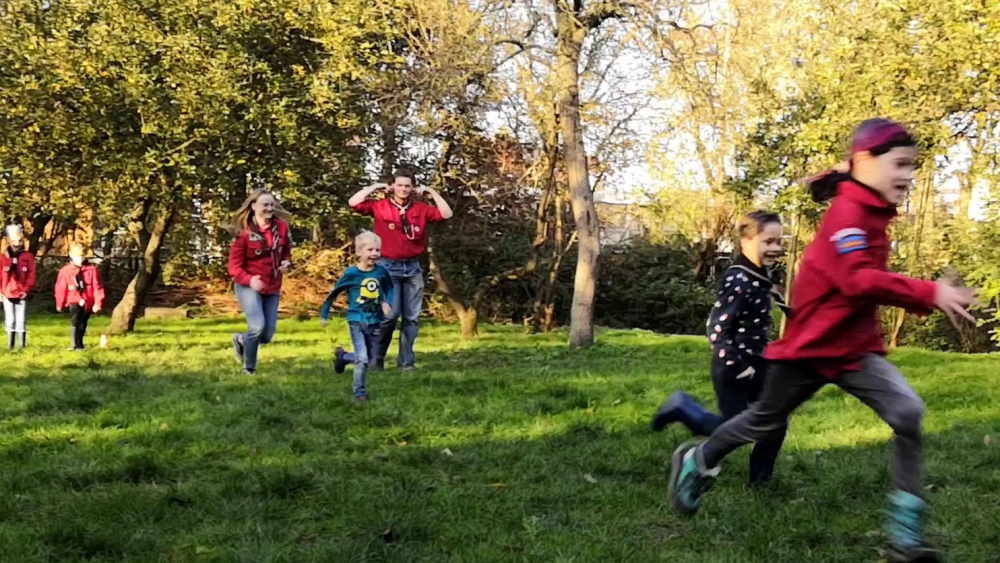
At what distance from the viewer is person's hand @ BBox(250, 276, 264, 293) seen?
30.1ft

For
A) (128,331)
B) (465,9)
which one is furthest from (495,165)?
(128,331)

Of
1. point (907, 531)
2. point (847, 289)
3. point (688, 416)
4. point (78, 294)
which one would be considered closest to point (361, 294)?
point (688, 416)

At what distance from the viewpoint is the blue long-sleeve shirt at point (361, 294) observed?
7.92 metres

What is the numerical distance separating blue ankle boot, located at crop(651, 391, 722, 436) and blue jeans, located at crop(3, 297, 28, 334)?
1058cm

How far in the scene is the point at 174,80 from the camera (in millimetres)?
14250

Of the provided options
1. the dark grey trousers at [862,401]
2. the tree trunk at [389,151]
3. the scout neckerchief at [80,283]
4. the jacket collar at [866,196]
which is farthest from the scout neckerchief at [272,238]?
the tree trunk at [389,151]

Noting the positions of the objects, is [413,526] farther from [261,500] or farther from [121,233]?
[121,233]

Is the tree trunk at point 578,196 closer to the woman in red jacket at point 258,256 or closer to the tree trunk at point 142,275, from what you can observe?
the woman in red jacket at point 258,256

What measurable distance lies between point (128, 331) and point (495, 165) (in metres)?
7.69

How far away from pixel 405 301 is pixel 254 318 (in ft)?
5.27

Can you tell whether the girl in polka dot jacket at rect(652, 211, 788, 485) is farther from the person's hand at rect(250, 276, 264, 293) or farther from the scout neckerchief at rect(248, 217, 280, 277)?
the scout neckerchief at rect(248, 217, 280, 277)

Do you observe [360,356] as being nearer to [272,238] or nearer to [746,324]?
[272,238]

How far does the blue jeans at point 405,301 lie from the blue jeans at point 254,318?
1176 millimetres

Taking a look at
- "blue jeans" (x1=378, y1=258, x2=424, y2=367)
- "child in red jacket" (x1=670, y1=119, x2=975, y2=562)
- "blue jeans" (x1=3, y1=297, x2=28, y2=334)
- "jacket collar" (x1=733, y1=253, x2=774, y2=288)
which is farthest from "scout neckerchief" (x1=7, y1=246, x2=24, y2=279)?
"child in red jacket" (x1=670, y1=119, x2=975, y2=562)
